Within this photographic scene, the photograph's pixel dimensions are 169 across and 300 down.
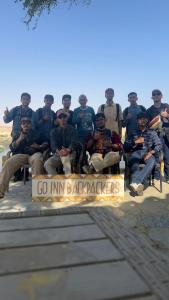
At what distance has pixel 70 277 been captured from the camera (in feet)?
6.72

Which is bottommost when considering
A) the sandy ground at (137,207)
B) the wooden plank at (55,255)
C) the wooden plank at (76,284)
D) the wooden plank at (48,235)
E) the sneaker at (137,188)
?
the sandy ground at (137,207)

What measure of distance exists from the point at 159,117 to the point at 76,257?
567 cm

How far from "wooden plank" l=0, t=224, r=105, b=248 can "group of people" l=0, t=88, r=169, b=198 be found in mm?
3924

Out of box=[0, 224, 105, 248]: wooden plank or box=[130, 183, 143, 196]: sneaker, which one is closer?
box=[0, 224, 105, 248]: wooden plank

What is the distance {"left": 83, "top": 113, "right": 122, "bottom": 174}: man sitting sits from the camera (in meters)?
6.89

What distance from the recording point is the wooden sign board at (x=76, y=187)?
254 inches

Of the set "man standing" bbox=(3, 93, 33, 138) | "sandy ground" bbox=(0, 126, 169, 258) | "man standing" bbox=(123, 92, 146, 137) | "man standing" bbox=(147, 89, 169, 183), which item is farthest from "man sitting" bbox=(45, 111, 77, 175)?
"man standing" bbox=(147, 89, 169, 183)

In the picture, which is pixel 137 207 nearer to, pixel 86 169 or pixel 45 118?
pixel 86 169

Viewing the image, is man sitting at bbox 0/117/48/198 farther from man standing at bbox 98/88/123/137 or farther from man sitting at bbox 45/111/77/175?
man standing at bbox 98/88/123/137

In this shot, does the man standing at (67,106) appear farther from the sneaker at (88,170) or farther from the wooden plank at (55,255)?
the wooden plank at (55,255)

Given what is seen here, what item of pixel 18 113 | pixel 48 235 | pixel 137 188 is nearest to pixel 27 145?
pixel 18 113

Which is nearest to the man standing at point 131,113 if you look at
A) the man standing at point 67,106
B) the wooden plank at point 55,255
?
the man standing at point 67,106

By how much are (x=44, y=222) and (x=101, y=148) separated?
4.22 m

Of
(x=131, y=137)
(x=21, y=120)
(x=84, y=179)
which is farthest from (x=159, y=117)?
(x=21, y=120)
